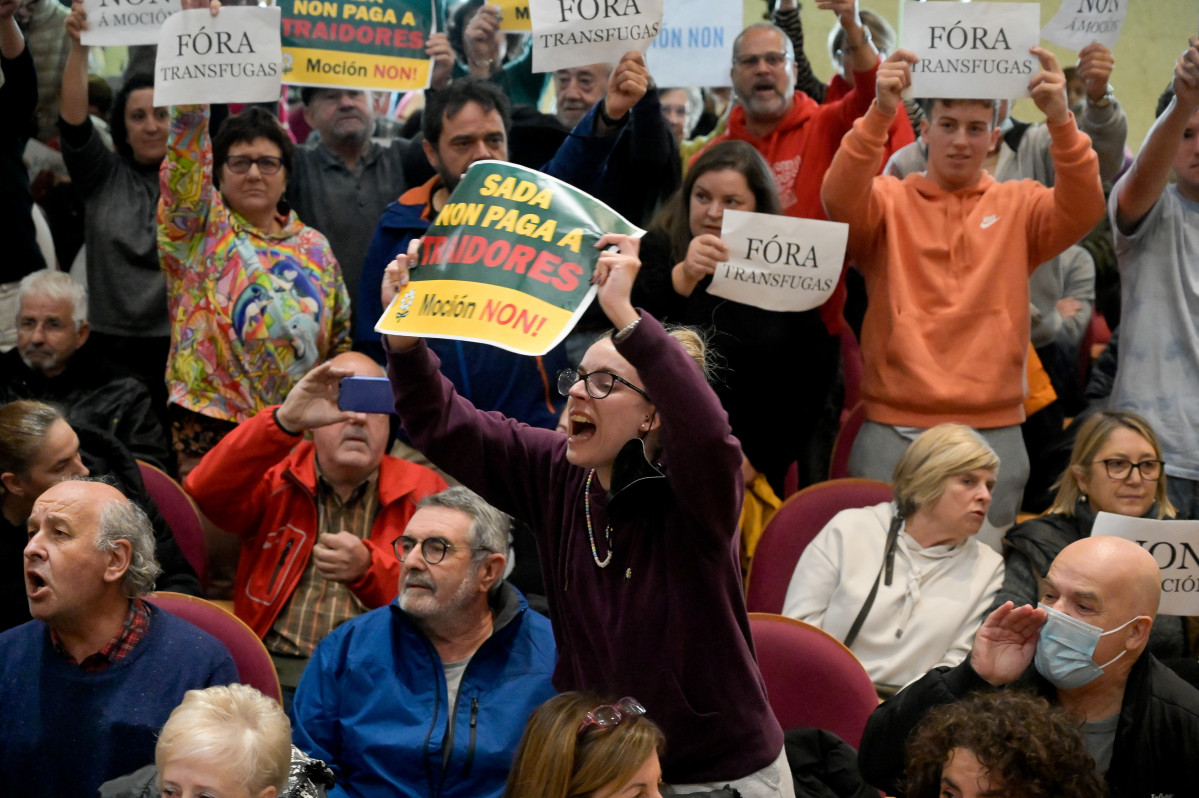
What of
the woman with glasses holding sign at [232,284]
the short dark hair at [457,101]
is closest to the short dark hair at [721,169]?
the short dark hair at [457,101]

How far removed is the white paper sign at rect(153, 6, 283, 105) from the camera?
165 inches

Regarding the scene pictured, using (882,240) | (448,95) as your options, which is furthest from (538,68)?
(882,240)

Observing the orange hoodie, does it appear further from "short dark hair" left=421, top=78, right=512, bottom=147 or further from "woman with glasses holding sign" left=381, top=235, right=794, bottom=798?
"woman with glasses holding sign" left=381, top=235, right=794, bottom=798

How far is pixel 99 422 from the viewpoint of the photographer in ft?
14.2

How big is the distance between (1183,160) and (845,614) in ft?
6.41

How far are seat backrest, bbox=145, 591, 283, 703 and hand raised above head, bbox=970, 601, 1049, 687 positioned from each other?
1.63m

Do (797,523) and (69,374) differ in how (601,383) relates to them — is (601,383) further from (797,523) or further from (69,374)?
(69,374)

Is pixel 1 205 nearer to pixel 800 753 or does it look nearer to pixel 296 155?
pixel 296 155

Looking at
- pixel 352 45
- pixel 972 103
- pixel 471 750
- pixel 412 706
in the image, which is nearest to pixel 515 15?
pixel 352 45

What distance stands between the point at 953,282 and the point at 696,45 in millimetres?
1285

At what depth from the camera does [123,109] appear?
16.1ft

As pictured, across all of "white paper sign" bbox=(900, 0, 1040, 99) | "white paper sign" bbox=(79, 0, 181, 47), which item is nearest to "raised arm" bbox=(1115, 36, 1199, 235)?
"white paper sign" bbox=(900, 0, 1040, 99)

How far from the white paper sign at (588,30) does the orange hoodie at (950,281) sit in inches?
28.6

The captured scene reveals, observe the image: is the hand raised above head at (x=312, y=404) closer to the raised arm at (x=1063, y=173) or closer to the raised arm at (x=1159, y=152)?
the raised arm at (x=1063, y=173)
